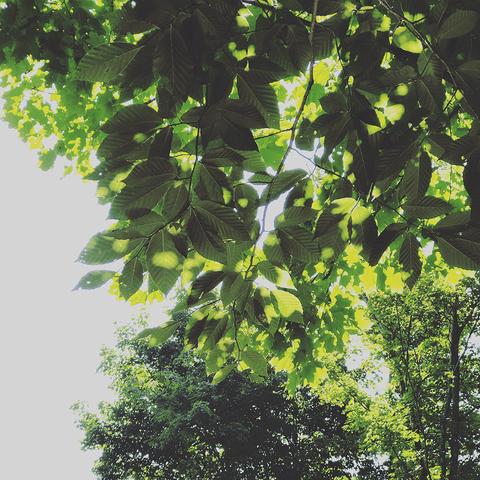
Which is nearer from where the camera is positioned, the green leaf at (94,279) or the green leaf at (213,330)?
the green leaf at (94,279)

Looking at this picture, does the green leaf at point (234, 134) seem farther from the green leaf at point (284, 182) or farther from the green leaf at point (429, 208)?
the green leaf at point (429, 208)

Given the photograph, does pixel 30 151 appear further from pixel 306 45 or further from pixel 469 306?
pixel 469 306

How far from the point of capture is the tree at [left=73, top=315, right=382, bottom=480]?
56.2ft

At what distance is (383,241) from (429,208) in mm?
221

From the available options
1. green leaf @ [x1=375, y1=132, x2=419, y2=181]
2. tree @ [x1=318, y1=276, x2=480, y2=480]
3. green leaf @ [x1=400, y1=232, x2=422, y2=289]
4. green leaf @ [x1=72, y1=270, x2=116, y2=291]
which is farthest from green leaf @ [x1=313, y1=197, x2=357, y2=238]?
tree @ [x1=318, y1=276, x2=480, y2=480]

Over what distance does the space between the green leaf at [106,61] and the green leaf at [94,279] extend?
606 mm

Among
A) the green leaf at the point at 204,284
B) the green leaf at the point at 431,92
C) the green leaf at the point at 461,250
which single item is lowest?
the green leaf at the point at 204,284

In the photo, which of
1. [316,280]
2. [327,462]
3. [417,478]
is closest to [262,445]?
[327,462]

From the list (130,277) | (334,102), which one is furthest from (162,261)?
(334,102)

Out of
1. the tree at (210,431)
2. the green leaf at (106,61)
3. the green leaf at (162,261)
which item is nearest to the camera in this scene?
the green leaf at (106,61)

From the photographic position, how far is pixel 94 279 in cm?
113

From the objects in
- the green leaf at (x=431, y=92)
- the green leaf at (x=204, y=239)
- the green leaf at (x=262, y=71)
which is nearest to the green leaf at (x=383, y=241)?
the green leaf at (x=431, y=92)

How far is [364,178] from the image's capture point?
1.26 metres

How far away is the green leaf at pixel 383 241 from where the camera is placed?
121 centimetres
